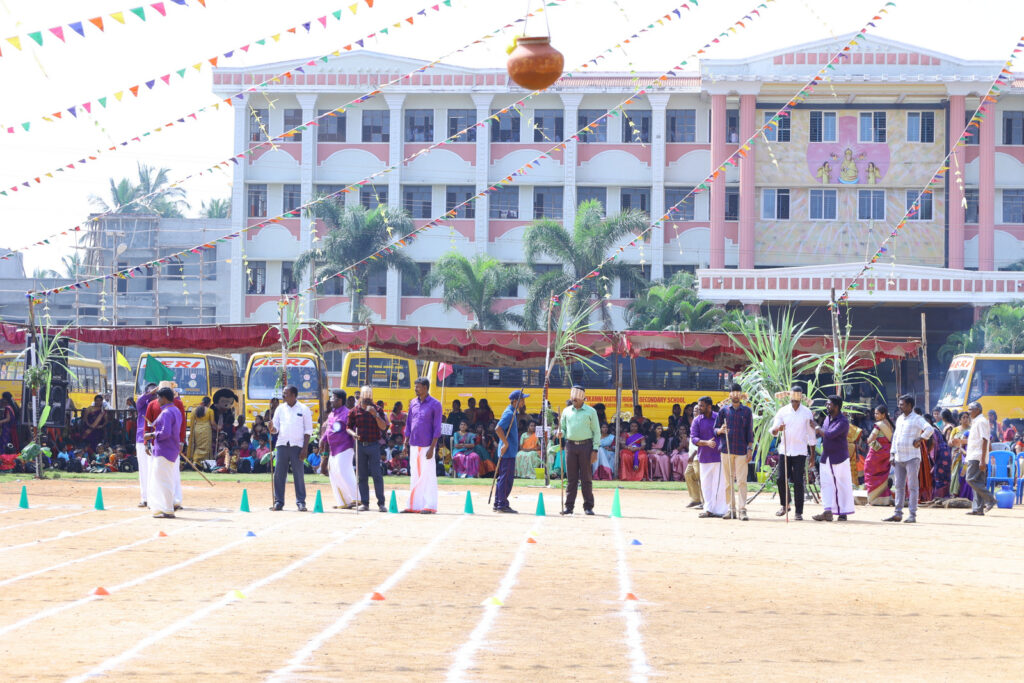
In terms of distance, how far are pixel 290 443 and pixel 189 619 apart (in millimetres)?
9174

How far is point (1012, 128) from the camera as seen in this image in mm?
55188

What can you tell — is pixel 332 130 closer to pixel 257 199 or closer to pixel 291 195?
pixel 291 195

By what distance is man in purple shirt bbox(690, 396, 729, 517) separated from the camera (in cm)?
1767

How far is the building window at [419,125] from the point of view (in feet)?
186

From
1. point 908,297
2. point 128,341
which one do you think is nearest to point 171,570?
point 128,341

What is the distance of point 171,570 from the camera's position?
10.9m

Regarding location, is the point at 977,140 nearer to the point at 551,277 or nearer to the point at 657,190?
the point at 657,190

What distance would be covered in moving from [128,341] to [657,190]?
30.8 metres

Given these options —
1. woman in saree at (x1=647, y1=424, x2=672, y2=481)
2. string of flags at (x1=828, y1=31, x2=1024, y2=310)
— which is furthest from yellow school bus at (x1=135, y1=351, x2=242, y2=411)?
string of flags at (x1=828, y1=31, x2=1024, y2=310)

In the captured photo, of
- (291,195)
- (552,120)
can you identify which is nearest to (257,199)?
(291,195)

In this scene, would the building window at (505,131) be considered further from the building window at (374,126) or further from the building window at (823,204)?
the building window at (823,204)

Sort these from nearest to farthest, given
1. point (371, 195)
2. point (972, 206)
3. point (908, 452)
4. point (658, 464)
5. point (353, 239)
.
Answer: point (908, 452)
point (658, 464)
point (353, 239)
point (972, 206)
point (371, 195)

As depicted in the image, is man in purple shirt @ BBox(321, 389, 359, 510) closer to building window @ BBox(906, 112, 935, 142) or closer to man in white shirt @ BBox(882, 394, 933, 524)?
man in white shirt @ BBox(882, 394, 933, 524)

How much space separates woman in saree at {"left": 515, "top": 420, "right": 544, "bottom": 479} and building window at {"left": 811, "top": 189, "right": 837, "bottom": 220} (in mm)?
29541
